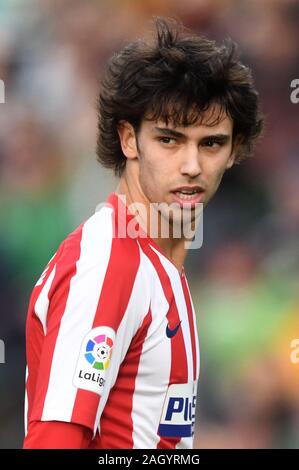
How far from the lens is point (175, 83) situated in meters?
1.96

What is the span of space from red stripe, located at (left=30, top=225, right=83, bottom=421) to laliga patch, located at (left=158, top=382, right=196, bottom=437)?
0.34 metres

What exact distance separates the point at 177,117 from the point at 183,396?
2.11 feet

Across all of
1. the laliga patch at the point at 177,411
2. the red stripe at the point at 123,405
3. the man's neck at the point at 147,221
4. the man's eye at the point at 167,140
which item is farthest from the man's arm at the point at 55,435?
the man's eye at the point at 167,140

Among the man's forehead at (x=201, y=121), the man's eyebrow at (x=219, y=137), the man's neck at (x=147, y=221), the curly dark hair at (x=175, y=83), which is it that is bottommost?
the man's neck at (x=147, y=221)

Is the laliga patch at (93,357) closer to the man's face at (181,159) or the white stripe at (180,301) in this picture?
the white stripe at (180,301)

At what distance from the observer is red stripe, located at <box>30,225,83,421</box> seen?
1647mm

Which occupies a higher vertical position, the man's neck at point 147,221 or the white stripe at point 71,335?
the man's neck at point 147,221

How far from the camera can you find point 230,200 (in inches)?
175

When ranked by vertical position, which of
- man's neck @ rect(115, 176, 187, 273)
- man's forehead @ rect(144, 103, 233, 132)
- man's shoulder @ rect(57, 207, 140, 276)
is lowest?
man's shoulder @ rect(57, 207, 140, 276)

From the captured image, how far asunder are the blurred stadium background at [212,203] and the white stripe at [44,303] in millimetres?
2562

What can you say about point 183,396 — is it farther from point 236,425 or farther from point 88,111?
point 88,111

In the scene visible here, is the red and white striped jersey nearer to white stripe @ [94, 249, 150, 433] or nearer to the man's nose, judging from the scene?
white stripe @ [94, 249, 150, 433]

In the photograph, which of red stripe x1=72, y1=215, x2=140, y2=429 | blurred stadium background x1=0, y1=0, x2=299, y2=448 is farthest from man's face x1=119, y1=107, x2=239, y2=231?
blurred stadium background x1=0, y1=0, x2=299, y2=448

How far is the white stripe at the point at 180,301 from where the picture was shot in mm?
1962
